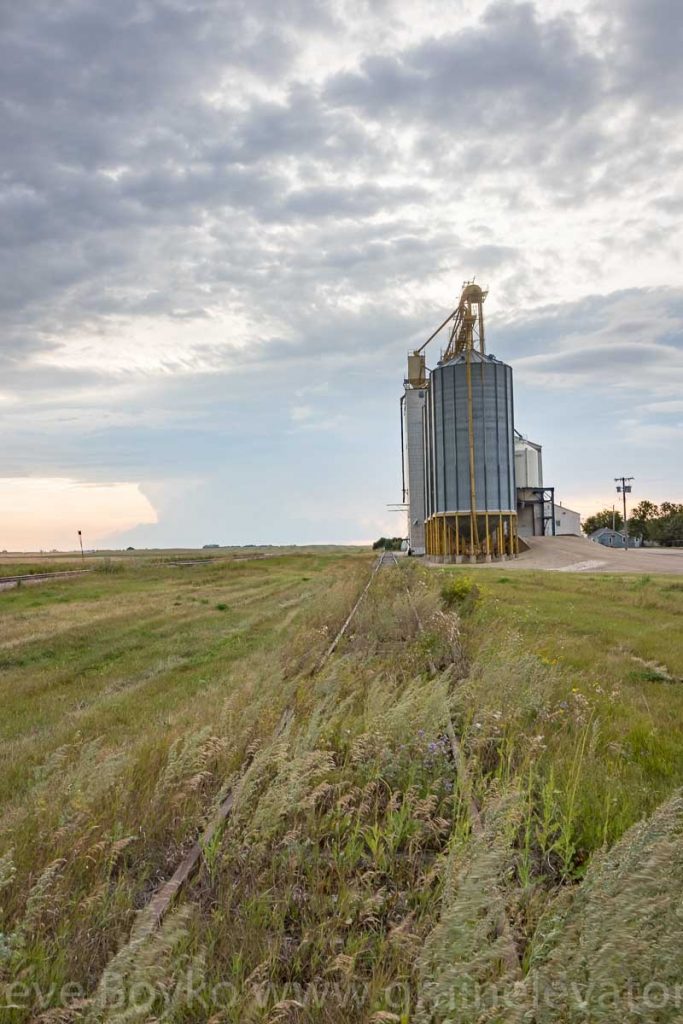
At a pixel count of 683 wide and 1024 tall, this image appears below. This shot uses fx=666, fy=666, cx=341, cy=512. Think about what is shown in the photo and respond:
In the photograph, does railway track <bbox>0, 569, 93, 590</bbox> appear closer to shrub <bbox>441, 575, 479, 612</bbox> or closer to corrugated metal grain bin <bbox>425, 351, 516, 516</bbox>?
shrub <bbox>441, 575, 479, 612</bbox>

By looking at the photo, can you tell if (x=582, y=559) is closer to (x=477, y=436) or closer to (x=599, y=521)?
(x=477, y=436)

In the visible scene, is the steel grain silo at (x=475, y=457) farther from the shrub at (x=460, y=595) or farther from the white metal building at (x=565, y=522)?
the shrub at (x=460, y=595)

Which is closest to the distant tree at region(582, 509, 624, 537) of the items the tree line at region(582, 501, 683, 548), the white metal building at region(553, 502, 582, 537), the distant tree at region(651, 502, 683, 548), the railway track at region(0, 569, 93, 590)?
the tree line at region(582, 501, 683, 548)

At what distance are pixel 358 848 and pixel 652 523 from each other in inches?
4721

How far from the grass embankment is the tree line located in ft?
318

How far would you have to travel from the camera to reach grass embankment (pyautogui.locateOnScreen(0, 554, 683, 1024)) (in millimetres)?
2484

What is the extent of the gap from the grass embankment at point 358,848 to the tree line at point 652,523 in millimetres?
96803

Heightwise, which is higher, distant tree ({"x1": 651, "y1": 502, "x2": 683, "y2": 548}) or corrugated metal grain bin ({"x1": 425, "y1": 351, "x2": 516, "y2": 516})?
corrugated metal grain bin ({"x1": 425, "y1": 351, "x2": 516, "y2": 516})

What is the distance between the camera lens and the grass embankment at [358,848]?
2.48 m

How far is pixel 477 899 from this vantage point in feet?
8.37

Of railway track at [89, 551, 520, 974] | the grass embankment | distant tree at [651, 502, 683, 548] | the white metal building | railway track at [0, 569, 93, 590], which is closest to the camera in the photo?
the grass embankment

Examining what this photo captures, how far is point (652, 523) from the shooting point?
11188 centimetres

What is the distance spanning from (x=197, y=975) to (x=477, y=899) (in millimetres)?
1167

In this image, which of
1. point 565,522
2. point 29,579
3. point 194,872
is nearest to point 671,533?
point 565,522
